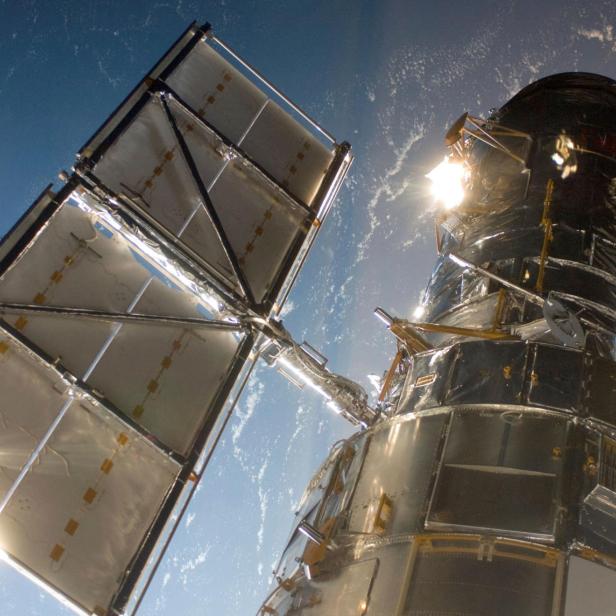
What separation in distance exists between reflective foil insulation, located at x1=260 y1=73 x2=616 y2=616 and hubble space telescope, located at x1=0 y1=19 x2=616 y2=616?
0.03 metres

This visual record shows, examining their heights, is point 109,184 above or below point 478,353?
above

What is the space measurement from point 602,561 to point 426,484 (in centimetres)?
180

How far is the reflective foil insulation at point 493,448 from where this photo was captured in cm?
663

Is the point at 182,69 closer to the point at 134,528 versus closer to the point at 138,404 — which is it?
the point at 138,404

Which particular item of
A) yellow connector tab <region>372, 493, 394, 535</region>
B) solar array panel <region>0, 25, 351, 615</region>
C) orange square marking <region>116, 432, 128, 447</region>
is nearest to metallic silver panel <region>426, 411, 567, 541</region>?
yellow connector tab <region>372, 493, 394, 535</region>

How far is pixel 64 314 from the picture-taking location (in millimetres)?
9273

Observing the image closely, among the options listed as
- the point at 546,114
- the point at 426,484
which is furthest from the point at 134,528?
the point at 546,114

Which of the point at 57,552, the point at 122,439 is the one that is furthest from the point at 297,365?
the point at 57,552

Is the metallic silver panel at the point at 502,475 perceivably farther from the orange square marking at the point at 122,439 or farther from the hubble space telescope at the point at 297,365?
the orange square marking at the point at 122,439

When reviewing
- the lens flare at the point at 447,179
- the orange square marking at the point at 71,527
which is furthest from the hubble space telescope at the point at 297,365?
the lens flare at the point at 447,179

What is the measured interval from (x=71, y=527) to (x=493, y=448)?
4746mm

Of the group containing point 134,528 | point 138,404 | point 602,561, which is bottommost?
point 134,528

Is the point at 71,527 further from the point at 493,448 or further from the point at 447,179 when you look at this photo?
the point at 447,179

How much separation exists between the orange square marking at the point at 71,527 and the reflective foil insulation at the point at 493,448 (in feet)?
7.82
